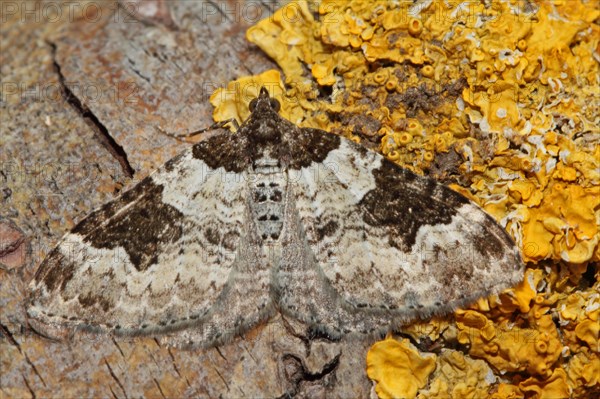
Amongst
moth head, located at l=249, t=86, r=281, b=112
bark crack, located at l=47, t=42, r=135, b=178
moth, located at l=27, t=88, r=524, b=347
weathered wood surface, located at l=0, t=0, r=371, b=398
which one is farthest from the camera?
moth head, located at l=249, t=86, r=281, b=112

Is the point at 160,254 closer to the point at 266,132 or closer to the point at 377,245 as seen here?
the point at 266,132

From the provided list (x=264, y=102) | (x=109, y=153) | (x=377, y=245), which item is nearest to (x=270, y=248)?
(x=377, y=245)


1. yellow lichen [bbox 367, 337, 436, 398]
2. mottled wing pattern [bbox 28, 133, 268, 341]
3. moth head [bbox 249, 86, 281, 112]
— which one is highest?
moth head [bbox 249, 86, 281, 112]

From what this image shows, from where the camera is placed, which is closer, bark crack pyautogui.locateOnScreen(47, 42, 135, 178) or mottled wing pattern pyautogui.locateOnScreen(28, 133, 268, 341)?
mottled wing pattern pyautogui.locateOnScreen(28, 133, 268, 341)

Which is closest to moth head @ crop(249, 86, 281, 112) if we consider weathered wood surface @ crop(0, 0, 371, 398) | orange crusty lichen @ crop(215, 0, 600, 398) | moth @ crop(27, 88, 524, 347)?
moth @ crop(27, 88, 524, 347)

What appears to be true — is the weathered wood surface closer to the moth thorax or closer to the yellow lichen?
the yellow lichen

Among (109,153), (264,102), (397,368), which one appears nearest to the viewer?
(397,368)
